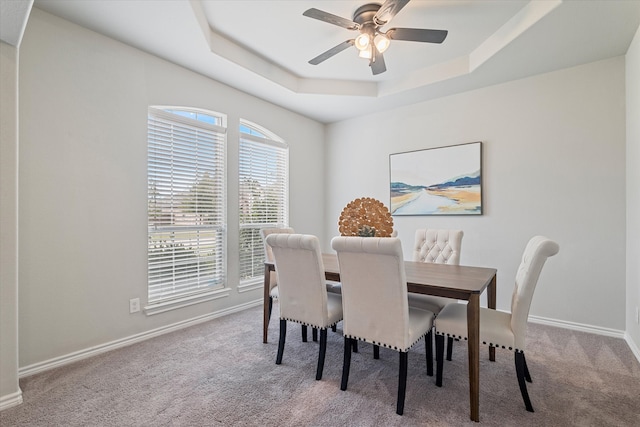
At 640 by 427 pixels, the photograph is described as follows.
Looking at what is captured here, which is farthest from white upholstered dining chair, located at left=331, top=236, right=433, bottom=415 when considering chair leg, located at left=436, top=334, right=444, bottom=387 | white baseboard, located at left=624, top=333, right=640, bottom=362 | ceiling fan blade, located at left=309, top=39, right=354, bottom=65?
white baseboard, located at left=624, top=333, right=640, bottom=362

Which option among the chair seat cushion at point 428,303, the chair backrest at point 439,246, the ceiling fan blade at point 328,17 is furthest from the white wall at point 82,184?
the chair backrest at point 439,246

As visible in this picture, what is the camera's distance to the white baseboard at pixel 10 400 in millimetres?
1863

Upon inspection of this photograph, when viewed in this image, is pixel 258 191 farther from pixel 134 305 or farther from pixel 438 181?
pixel 438 181

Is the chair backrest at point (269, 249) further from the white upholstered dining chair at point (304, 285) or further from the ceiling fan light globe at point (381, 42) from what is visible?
the ceiling fan light globe at point (381, 42)

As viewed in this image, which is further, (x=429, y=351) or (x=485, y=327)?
(x=429, y=351)

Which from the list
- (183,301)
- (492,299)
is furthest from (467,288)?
(183,301)

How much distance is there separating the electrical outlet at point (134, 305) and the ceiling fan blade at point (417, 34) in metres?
3.11

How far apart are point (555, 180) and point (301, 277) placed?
2.87m

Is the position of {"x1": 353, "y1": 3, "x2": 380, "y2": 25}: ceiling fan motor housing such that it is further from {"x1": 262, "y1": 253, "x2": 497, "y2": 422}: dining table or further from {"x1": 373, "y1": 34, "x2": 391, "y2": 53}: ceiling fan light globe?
{"x1": 262, "y1": 253, "x2": 497, "y2": 422}: dining table

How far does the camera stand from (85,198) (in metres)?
2.57

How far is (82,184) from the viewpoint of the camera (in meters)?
2.55

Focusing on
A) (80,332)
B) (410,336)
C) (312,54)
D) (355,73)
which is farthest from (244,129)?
(410,336)

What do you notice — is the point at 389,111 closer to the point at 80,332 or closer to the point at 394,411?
the point at 394,411

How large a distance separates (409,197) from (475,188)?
83 centimetres
